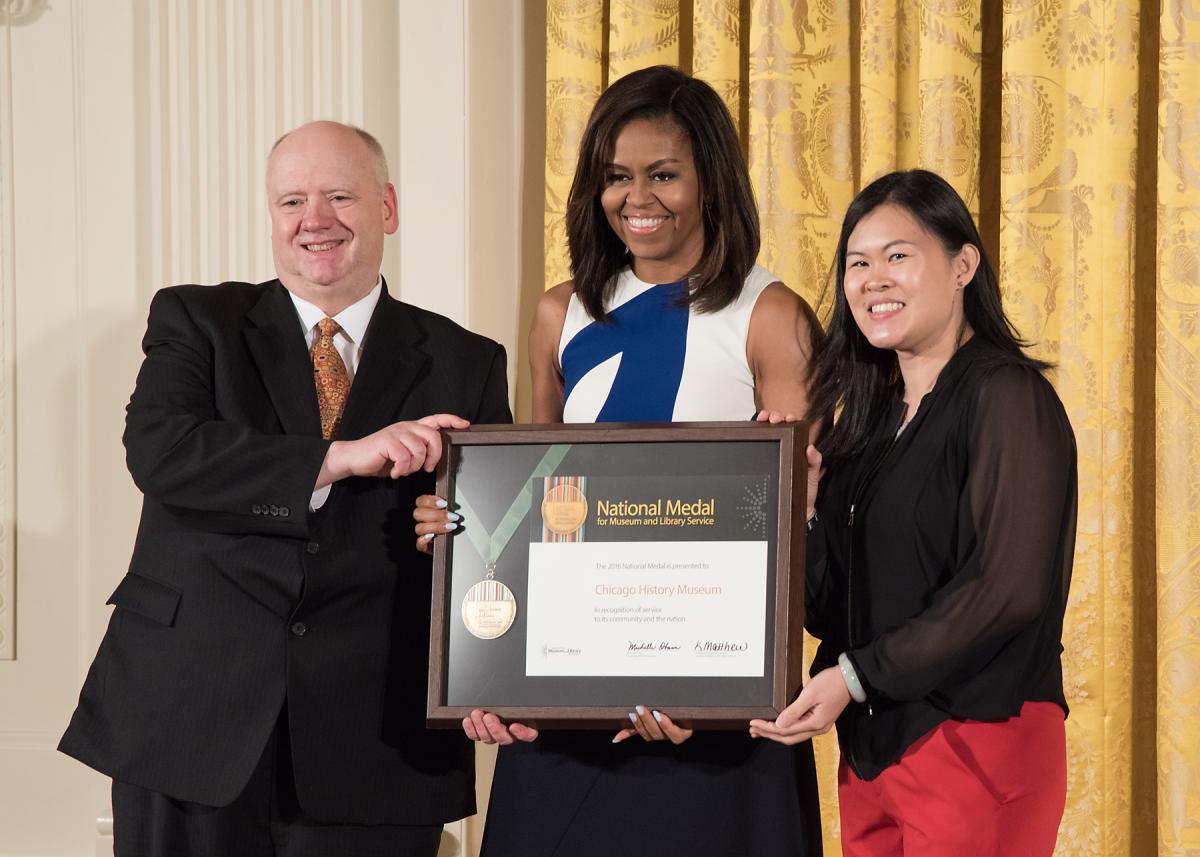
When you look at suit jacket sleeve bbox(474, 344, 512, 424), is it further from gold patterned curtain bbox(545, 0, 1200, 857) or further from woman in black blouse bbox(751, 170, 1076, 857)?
gold patterned curtain bbox(545, 0, 1200, 857)

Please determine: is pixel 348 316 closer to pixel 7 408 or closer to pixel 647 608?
pixel 647 608

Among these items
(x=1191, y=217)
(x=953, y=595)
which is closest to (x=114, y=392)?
(x=953, y=595)

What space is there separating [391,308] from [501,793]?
77cm

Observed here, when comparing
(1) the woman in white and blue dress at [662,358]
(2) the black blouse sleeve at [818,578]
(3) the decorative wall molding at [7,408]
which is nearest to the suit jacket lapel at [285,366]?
(1) the woman in white and blue dress at [662,358]

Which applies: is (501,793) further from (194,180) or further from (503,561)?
(194,180)

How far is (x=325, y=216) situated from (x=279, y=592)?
0.58m

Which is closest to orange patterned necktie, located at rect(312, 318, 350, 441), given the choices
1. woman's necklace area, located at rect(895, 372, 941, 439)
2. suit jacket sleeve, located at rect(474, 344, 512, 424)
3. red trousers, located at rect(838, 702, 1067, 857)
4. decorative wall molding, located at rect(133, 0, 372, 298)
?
suit jacket sleeve, located at rect(474, 344, 512, 424)

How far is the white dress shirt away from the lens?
2.09m

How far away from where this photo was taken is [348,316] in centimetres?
211

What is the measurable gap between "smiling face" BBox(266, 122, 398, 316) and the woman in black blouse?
2.46 ft

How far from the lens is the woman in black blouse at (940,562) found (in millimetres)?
1694

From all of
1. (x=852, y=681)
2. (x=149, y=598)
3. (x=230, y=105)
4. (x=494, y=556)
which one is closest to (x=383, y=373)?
(x=494, y=556)

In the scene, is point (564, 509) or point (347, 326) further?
point (347, 326)

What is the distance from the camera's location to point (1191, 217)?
2.67 m
